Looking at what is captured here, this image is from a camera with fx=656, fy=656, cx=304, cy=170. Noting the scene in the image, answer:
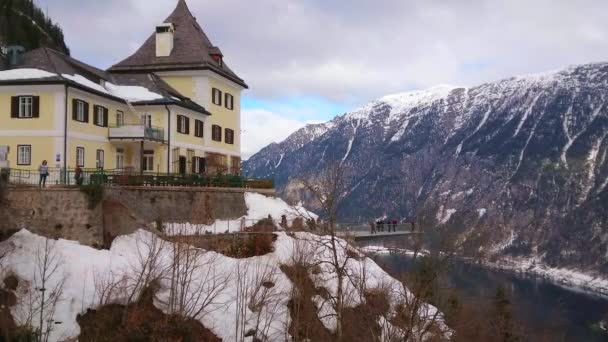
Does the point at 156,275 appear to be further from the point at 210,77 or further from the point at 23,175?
the point at 210,77

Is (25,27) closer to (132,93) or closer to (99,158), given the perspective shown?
(132,93)

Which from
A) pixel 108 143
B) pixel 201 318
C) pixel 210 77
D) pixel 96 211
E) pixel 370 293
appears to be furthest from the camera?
pixel 210 77

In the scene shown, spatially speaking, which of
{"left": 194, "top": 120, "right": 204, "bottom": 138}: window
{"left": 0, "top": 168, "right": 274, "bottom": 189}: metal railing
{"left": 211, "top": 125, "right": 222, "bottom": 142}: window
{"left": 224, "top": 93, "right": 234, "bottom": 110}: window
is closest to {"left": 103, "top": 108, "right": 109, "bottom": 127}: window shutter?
{"left": 0, "top": 168, "right": 274, "bottom": 189}: metal railing

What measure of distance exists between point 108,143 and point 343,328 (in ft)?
80.6

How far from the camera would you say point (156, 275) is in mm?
37312

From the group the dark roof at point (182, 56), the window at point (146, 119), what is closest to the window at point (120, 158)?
the window at point (146, 119)

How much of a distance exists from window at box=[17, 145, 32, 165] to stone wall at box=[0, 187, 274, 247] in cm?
875

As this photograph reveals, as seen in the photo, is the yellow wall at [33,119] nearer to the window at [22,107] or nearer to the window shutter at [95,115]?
the window at [22,107]

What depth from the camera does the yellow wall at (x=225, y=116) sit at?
203 ft

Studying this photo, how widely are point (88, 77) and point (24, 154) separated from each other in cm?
907

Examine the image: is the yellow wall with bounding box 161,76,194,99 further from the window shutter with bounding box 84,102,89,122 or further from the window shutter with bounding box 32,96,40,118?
the window shutter with bounding box 32,96,40,118

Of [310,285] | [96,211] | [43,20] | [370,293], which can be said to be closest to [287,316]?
[310,285]

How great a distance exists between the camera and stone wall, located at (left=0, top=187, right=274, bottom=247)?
124 feet

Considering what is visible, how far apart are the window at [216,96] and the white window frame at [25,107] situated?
751 inches
